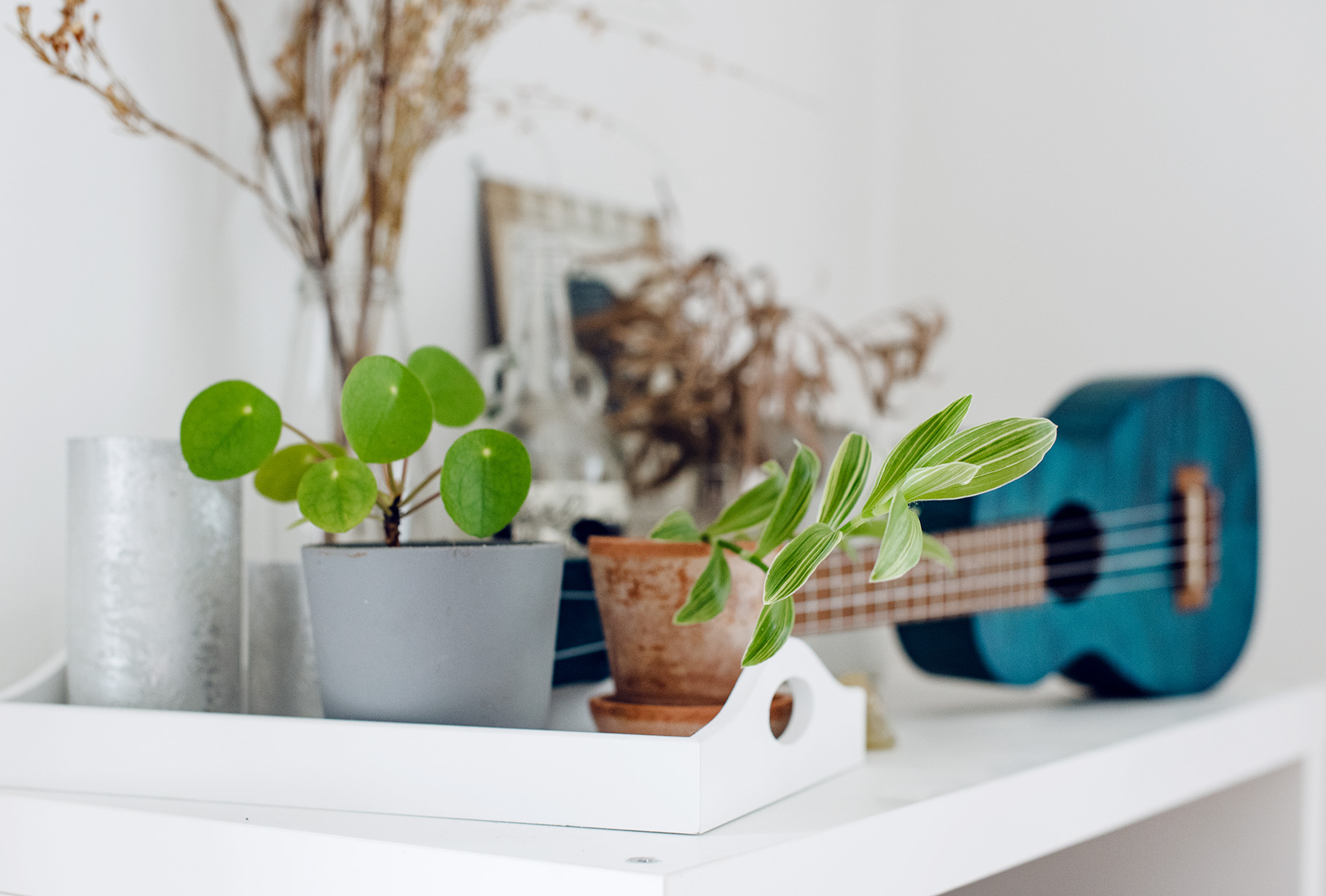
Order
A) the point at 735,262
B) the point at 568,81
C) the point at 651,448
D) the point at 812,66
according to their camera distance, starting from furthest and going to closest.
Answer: the point at 812,66, the point at 735,262, the point at 568,81, the point at 651,448

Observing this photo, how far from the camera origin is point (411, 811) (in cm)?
42

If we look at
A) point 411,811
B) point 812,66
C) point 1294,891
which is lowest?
point 1294,891

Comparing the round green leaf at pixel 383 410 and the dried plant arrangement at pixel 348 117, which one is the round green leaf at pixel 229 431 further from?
the dried plant arrangement at pixel 348 117

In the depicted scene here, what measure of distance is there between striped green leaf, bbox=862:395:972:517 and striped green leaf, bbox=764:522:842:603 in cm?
3

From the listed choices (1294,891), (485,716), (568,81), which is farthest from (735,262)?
(485,716)

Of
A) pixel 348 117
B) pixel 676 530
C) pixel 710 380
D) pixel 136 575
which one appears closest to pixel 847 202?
pixel 710 380

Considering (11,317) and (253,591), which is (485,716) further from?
(11,317)

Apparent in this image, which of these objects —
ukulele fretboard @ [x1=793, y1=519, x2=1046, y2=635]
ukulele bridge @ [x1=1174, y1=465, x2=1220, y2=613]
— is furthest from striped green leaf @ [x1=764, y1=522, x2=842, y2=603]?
ukulele bridge @ [x1=1174, y1=465, x2=1220, y2=613]

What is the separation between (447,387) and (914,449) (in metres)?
0.20

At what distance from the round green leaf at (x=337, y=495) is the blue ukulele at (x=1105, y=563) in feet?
1.09

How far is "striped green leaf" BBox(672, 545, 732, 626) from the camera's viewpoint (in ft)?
1.52

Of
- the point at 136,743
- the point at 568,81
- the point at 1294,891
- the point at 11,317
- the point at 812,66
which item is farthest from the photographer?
the point at 812,66

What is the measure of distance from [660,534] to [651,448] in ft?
1.32

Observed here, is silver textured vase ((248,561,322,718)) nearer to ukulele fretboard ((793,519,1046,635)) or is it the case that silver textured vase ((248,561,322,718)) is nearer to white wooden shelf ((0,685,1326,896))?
white wooden shelf ((0,685,1326,896))
